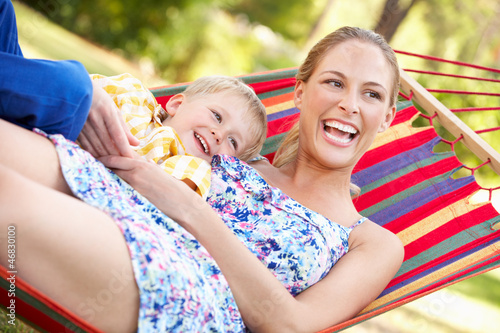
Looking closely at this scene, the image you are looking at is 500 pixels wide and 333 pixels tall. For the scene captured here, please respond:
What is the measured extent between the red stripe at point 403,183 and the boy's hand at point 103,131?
4.15ft

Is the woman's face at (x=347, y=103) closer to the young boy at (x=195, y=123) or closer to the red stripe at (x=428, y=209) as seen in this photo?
the young boy at (x=195, y=123)

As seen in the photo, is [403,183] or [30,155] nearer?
[30,155]

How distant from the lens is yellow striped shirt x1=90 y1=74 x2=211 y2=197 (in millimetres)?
1851

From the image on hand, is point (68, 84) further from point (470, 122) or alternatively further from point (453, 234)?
point (470, 122)

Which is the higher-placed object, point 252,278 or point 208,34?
point 208,34

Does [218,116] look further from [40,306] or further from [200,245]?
[40,306]

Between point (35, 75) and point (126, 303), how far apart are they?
1.90 ft

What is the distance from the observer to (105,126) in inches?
63.9

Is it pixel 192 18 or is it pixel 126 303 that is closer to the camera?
pixel 126 303

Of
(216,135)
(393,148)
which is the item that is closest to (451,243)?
(393,148)

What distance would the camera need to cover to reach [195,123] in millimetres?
2123

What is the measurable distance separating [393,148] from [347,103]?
86 cm

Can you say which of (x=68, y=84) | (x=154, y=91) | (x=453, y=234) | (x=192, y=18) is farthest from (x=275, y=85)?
(x=192, y=18)

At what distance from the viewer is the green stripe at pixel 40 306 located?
1229mm
